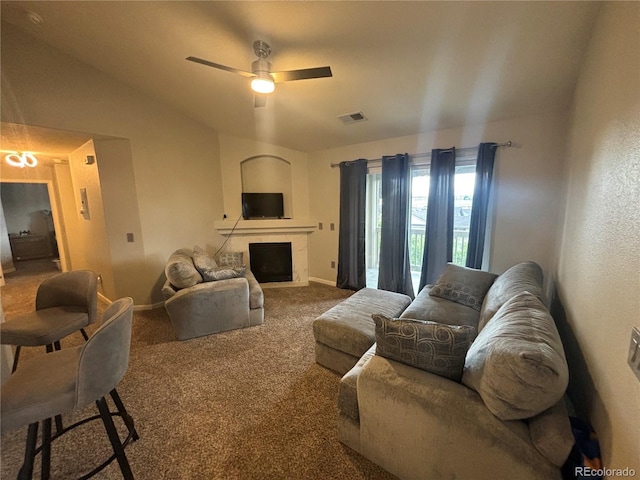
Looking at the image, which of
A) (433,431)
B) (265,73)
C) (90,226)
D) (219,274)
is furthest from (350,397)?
(90,226)

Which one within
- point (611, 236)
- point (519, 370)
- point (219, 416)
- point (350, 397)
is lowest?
point (219, 416)

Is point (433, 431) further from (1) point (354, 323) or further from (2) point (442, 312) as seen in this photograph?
(2) point (442, 312)

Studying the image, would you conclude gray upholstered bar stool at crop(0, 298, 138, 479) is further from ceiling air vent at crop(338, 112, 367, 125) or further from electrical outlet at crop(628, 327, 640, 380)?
ceiling air vent at crop(338, 112, 367, 125)

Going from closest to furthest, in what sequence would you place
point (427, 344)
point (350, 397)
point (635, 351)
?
point (635, 351), point (427, 344), point (350, 397)

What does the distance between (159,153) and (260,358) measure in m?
3.11

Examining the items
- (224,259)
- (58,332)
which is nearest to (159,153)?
(224,259)

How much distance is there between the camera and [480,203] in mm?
2971

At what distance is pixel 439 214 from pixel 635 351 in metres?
2.62

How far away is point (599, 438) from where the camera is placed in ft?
3.44

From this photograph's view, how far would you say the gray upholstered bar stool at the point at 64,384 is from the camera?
1.03 m

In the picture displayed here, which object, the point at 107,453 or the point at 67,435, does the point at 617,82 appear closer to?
the point at 107,453

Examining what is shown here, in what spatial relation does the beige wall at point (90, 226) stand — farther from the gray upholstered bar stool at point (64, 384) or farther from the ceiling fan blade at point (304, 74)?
the ceiling fan blade at point (304, 74)

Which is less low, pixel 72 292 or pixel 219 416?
pixel 72 292

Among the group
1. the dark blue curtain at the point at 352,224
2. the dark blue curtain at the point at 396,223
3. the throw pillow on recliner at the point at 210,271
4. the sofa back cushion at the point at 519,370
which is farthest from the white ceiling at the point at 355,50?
the throw pillow on recliner at the point at 210,271
